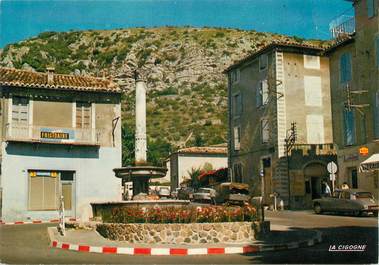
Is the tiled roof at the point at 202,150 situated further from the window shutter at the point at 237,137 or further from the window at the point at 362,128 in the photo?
the window at the point at 362,128

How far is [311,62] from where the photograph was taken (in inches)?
1618

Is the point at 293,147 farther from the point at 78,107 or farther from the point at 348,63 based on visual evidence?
the point at 78,107

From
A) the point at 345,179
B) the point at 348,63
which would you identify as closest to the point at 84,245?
the point at 345,179

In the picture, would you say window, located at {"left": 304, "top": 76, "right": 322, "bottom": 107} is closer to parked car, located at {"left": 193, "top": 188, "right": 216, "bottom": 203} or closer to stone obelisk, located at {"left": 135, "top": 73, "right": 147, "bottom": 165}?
parked car, located at {"left": 193, "top": 188, "right": 216, "bottom": 203}

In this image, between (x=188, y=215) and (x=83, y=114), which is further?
(x=83, y=114)

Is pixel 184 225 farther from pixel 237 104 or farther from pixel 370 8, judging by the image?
pixel 237 104

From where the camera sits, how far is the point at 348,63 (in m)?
33.5

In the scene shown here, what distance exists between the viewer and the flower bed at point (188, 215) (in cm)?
A: 1616

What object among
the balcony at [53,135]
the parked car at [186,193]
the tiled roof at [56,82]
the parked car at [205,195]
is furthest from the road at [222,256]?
the parked car at [186,193]


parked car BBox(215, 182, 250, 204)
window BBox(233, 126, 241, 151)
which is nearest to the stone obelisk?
parked car BBox(215, 182, 250, 204)

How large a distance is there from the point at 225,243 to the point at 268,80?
88.5ft

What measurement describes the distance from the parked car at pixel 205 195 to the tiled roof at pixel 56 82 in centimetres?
1424

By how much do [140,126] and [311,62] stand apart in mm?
24036

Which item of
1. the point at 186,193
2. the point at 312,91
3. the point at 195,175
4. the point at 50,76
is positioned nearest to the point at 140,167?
the point at 50,76
